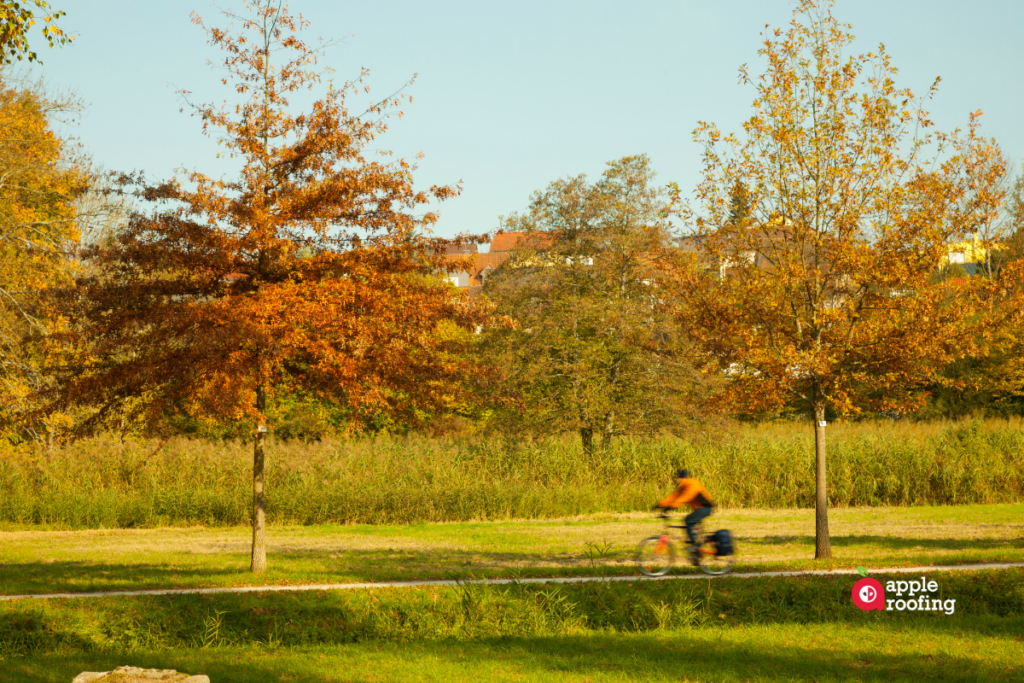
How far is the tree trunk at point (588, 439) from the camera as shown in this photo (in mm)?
23469

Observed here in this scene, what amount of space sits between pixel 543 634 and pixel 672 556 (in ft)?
8.85

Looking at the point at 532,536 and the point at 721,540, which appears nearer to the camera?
the point at 721,540

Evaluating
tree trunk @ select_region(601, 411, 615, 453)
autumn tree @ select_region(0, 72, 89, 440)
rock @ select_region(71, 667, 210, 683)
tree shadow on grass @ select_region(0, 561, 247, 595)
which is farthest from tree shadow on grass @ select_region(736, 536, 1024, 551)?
autumn tree @ select_region(0, 72, 89, 440)

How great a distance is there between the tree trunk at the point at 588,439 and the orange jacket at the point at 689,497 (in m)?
11.7

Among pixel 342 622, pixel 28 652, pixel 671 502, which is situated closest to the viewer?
pixel 28 652

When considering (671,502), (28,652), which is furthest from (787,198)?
(28,652)

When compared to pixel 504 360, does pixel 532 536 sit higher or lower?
lower

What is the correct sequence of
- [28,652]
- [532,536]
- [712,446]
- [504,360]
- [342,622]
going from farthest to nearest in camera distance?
[712,446], [504,360], [532,536], [342,622], [28,652]

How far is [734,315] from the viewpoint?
1216 centimetres

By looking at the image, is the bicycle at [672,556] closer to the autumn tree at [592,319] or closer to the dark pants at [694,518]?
the dark pants at [694,518]

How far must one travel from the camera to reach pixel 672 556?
11711mm

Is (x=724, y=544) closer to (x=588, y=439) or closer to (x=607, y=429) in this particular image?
(x=607, y=429)

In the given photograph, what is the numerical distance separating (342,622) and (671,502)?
4.36 metres

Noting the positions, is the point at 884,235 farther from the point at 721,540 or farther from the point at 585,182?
the point at 585,182
